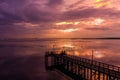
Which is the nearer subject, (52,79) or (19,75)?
(52,79)

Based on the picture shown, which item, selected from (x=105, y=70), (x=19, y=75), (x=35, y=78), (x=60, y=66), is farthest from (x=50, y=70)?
(x=105, y=70)

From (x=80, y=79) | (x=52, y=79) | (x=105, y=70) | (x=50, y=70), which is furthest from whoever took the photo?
(x=50, y=70)

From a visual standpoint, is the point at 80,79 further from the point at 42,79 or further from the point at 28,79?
the point at 28,79

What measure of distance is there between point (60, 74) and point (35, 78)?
235 inches

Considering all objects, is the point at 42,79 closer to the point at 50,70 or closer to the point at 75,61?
the point at 50,70

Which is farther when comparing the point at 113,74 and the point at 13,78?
the point at 13,78

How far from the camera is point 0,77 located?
3469 centimetres

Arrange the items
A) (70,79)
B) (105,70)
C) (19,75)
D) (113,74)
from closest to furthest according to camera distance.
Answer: (113,74), (105,70), (70,79), (19,75)

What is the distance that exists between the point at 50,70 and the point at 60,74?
4.64 metres

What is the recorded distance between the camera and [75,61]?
33219 millimetres

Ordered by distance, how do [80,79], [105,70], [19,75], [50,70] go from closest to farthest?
[105,70], [80,79], [19,75], [50,70]

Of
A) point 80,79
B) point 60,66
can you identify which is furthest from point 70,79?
point 60,66

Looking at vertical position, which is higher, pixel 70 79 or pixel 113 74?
pixel 113 74

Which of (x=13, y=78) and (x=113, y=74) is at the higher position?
(x=113, y=74)
